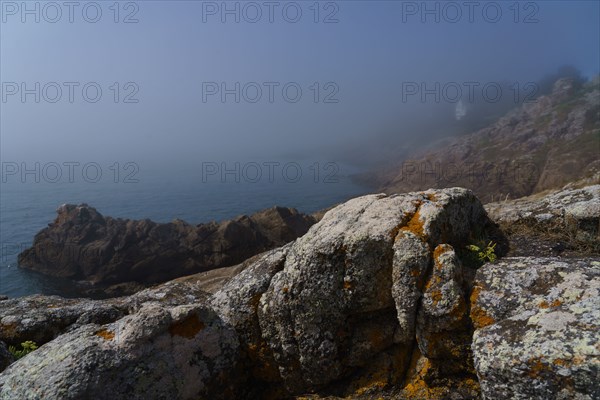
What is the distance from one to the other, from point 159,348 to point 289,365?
307cm

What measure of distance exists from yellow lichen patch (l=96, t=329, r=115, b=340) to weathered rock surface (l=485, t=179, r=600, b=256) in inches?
396

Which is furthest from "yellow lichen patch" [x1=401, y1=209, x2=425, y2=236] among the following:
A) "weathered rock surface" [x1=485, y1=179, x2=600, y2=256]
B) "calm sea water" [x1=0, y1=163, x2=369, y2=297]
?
"calm sea water" [x1=0, y1=163, x2=369, y2=297]

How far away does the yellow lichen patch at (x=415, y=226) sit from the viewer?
8.43 m

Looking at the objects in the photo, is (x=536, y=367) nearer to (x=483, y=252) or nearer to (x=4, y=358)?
(x=483, y=252)

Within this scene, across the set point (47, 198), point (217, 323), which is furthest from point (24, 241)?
point (217, 323)

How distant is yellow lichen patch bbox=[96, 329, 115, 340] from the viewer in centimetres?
766

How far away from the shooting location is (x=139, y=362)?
Result: 7.44m

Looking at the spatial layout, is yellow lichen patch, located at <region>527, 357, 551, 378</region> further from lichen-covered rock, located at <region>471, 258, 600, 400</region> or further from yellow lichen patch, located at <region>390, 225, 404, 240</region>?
yellow lichen patch, located at <region>390, 225, 404, 240</region>

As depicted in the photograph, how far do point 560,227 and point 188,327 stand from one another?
34.2ft

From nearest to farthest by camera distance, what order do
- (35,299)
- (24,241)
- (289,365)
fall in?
(289,365), (35,299), (24,241)

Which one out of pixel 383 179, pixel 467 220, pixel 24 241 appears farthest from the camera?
pixel 383 179

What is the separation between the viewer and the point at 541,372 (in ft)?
17.7

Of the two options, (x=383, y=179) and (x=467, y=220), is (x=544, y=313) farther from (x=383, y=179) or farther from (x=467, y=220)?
(x=383, y=179)

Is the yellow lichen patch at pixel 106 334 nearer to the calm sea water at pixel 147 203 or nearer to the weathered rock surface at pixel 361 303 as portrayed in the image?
the weathered rock surface at pixel 361 303
